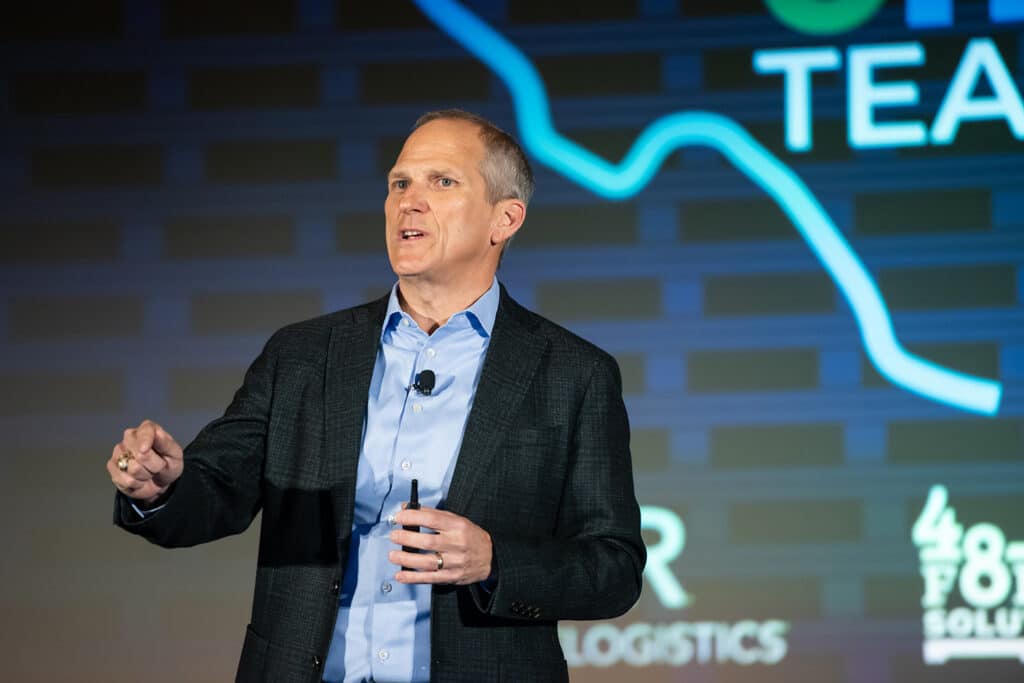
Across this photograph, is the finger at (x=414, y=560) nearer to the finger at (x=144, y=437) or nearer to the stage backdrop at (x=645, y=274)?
the finger at (x=144, y=437)

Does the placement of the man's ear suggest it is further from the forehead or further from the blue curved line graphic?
the blue curved line graphic

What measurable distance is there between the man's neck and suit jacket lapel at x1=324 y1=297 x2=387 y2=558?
46mm

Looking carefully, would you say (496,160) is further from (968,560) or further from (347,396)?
(968,560)

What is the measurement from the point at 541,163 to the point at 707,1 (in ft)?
2.36

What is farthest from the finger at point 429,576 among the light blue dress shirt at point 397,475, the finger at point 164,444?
the finger at point 164,444

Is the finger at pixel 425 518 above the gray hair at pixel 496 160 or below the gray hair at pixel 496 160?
below

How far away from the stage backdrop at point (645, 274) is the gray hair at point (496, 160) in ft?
5.17

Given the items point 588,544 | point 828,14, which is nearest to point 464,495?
point 588,544

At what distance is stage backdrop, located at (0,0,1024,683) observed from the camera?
3.49 m

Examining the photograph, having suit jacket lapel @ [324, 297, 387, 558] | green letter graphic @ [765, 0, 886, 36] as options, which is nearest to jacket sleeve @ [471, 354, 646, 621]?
suit jacket lapel @ [324, 297, 387, 558]

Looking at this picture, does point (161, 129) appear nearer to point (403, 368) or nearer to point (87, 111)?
point (87, 111)

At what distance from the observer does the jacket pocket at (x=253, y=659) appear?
1710 millimetres

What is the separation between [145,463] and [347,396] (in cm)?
35

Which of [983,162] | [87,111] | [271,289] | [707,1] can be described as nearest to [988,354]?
[983,162]
